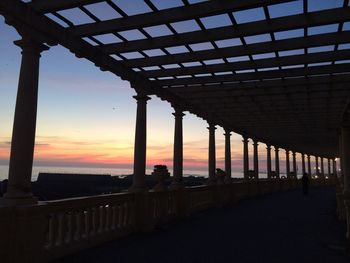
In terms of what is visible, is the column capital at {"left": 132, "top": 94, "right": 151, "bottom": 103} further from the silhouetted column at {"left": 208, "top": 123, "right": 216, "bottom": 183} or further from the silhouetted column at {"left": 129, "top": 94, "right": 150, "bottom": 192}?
the silhouetted column at {"left": 208, "top": 123, "right": 216, "bottom": 183}

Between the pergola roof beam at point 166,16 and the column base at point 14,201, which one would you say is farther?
the pergola roof beam at point 166,16

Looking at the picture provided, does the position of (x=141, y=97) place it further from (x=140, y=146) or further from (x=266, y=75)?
(x=266, y=75)

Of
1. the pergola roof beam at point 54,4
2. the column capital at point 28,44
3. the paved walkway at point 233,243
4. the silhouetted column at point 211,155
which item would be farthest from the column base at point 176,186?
the pergola roof beam at point 54,4

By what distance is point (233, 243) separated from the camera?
28.8 ft

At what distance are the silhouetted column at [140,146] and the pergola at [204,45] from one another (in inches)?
1.2

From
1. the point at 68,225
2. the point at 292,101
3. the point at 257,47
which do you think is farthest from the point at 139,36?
the point at 292,101

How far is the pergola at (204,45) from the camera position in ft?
23.2

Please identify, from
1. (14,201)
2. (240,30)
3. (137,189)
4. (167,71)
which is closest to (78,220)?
(14,201)

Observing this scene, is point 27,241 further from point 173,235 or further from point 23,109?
point 173,235

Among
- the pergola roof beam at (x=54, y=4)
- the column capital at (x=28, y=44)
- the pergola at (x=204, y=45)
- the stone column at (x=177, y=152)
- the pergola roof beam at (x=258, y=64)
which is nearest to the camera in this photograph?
the pergola roof beam at (x=54, y=4)

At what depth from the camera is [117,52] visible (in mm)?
9102

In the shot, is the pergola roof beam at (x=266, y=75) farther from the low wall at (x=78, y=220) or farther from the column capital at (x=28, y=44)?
the column capital at (x=28, y=44)

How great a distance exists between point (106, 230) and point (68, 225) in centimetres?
145

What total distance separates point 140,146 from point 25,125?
4717 mm
